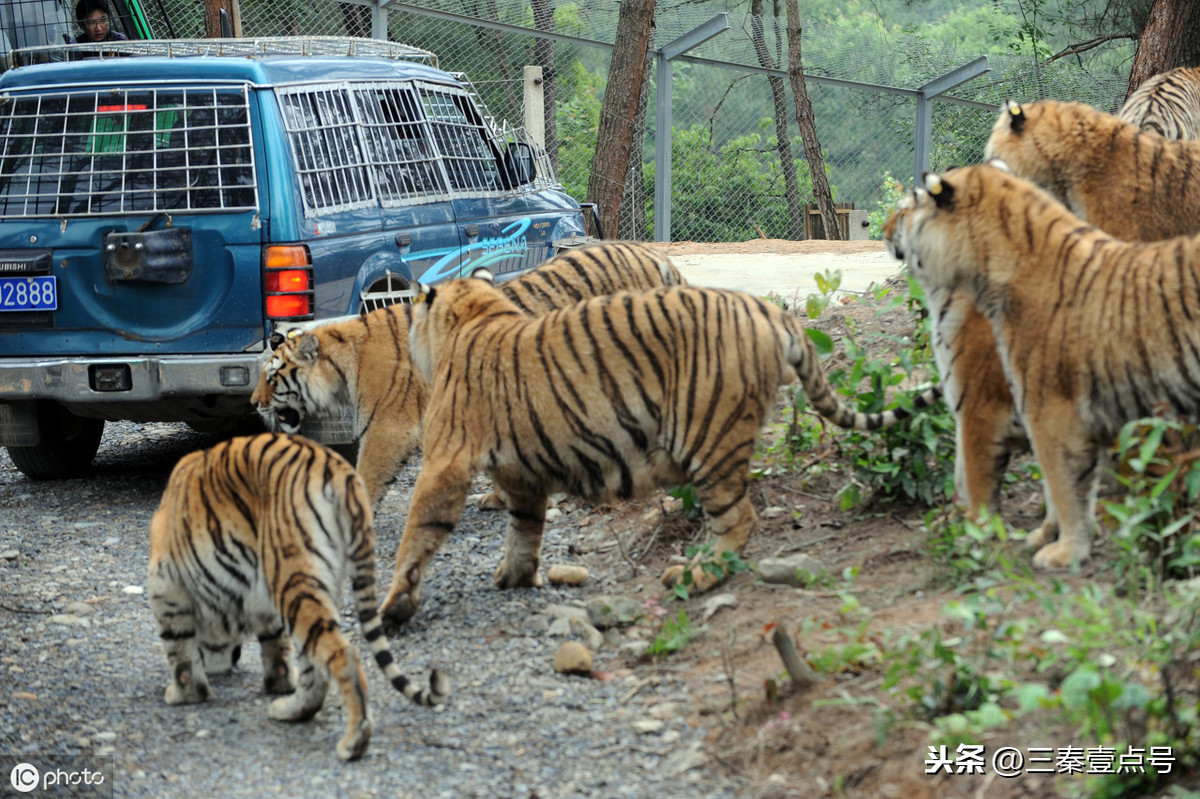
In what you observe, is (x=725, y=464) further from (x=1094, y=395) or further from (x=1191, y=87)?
(x=1191, y=87)

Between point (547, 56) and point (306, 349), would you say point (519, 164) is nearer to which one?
point (306, 349)

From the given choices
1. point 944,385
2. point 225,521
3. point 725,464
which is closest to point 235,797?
point 225,521

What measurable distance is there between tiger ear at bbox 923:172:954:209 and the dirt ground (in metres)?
1.19

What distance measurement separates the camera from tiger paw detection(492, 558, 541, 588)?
17.9 feet

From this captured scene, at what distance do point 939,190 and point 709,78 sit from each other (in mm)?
17825

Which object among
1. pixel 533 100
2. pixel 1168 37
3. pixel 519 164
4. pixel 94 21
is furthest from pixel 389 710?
pixel 533 100

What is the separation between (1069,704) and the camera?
296cm

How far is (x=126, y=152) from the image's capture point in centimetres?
660

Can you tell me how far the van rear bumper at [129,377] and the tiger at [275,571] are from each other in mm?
1859

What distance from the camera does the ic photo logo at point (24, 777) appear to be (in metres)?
3.83

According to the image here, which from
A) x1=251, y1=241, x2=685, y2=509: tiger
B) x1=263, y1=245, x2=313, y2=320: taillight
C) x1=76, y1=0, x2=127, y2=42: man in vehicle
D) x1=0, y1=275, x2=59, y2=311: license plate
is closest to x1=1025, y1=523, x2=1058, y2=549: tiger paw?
x1=251, y1=241, x2=685, y2=509: tiger

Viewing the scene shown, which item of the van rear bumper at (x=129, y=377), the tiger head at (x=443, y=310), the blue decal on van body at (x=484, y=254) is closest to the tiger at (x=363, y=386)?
the van rear bumper at (x=129, y=377)

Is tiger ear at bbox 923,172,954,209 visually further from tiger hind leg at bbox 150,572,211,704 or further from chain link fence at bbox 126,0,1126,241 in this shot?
chain link fence at bbox 126,0,1126,241

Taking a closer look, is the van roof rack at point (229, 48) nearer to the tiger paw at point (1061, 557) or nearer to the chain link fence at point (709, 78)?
the chain link fence at point (709, 78)
